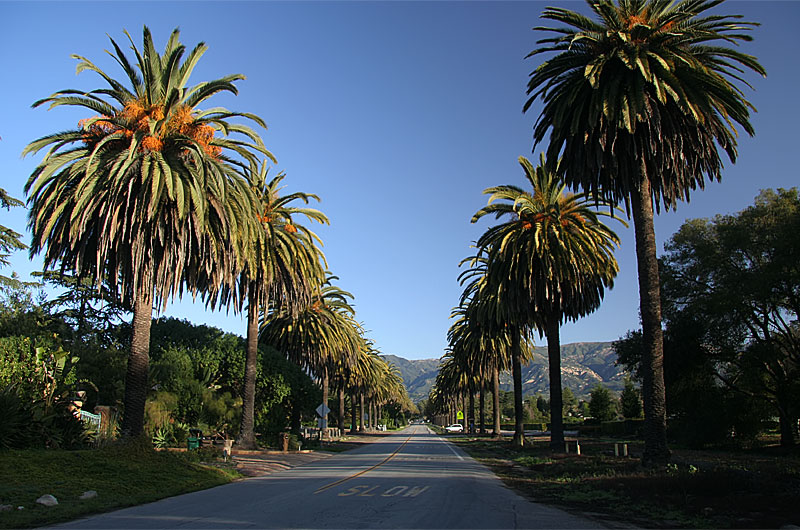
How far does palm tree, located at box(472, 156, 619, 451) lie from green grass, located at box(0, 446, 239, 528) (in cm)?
1893

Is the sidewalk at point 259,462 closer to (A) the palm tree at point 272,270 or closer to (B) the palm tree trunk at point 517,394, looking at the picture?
(A) the palm tree at point 272,270

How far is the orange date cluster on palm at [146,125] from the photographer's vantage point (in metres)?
20.8

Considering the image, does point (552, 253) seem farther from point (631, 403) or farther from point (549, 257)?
point (631, 403)

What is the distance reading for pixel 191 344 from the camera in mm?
43562

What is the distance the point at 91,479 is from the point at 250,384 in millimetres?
17778

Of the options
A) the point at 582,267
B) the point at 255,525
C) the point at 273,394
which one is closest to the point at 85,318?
the point at 273,394

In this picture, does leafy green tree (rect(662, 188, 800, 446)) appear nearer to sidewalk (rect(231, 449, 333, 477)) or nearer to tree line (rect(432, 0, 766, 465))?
tree line (rect(432, 0, 766, 465))

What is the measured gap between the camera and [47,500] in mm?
11781

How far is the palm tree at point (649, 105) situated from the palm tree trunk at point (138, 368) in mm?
16562

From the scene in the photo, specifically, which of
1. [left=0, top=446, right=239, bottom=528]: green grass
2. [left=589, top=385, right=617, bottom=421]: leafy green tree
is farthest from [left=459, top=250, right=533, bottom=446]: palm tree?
[left=589, top=385, right=617, bottom=421]: leafy green tree

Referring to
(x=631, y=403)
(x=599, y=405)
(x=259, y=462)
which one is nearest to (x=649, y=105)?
(x=259, y=462)

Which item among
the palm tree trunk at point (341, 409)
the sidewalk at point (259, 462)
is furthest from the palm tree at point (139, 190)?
the palm tree trunk at point (341, 409)

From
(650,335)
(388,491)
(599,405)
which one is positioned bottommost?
(599,405)

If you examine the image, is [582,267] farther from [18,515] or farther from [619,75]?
[18,515]
